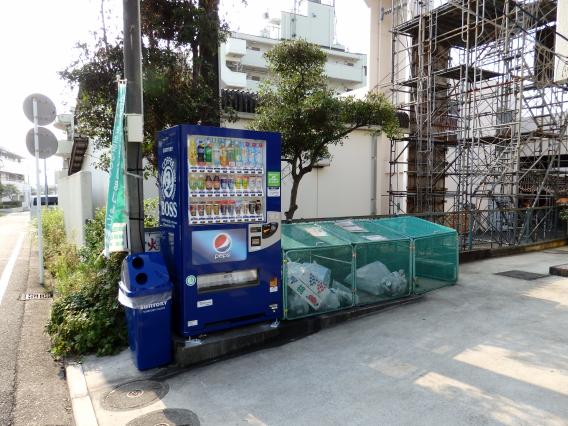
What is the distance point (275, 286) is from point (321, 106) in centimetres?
399

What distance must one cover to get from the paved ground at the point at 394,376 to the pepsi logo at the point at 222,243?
3.91ft

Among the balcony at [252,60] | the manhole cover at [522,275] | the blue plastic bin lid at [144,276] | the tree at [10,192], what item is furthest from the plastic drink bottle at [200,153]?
the tree at [10,192]

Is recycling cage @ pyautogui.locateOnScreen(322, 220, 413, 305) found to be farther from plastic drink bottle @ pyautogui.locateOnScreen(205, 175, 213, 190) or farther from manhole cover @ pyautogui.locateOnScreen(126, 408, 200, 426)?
manhole cover @ pyautogui.locateOnScreen(126, 408, 200, 426)

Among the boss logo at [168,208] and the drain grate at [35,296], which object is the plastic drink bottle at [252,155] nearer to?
the boss logo at [168,208]

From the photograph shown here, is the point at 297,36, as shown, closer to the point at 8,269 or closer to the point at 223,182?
the point at 8,269

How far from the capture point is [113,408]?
3625 mm

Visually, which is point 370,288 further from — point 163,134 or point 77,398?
point 77,398

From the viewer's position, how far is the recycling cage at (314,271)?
5250 millimetres

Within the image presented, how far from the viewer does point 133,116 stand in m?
4.84

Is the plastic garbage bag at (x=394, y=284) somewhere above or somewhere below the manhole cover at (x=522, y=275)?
above

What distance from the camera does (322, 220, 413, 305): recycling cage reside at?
596 cm

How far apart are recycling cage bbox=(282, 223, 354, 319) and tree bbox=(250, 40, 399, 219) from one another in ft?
8.63

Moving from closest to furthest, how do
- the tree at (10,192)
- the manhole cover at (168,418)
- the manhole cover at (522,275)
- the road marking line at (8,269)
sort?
the manhole cover at (168,418), the manhole cover at (522,275), the road marking line at (8,269), the tree at (10,192)

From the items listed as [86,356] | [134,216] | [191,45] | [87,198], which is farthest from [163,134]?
[87,198]
